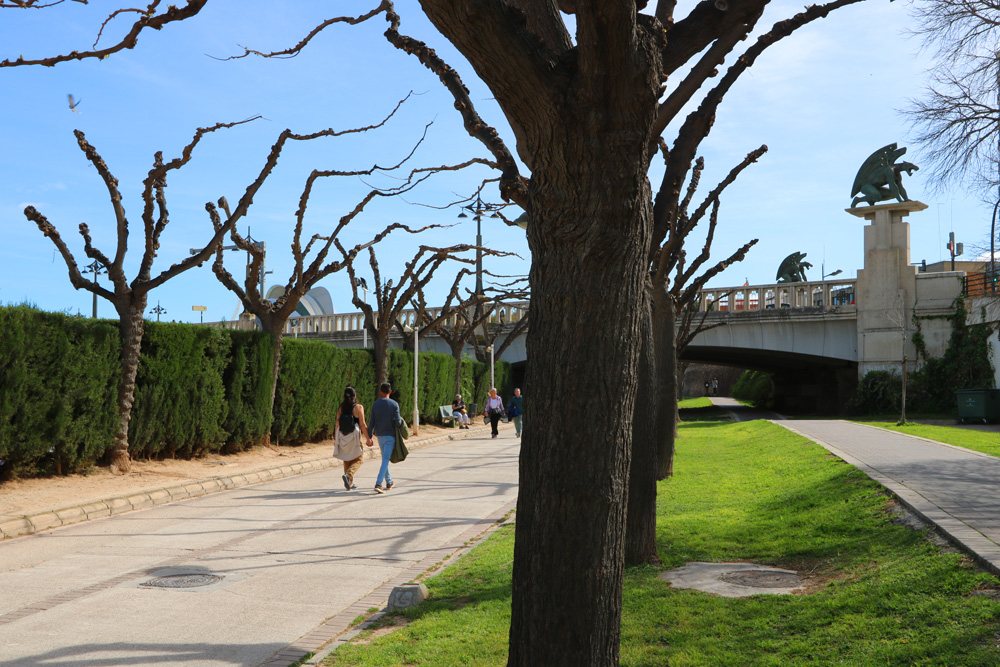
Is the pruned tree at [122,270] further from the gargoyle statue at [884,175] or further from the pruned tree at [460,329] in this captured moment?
the gargoyle statue at [884,175]

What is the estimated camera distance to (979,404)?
88.2 ft

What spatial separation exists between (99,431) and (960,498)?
39.6ft

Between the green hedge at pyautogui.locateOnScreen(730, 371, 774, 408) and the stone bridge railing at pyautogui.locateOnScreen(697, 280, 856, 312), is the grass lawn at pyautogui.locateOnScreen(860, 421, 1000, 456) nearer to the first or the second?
the stone bridge railing at pyautogui.locateOnScreen(697, 280, 856, 312)

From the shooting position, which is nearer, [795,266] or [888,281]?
[888,281]

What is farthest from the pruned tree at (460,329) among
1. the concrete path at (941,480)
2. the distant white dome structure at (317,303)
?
the distant white dome structure at (317,303)

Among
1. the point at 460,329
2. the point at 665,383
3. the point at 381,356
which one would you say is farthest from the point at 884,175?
the point at 665,383

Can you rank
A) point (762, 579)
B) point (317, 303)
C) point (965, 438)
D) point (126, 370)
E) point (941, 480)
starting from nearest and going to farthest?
point (762, 579) < point (941, 480) < point (126, 370) < point (965, 438) < point (317, 303)

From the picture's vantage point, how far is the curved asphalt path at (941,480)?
6.64 m

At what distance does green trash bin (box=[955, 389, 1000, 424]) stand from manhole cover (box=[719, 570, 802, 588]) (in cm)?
2339

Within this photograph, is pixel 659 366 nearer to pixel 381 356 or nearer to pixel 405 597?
pixel 405 597

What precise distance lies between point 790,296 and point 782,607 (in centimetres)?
3566

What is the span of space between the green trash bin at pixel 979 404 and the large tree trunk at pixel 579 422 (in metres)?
27.3

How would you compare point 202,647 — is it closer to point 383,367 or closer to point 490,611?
point 490,611

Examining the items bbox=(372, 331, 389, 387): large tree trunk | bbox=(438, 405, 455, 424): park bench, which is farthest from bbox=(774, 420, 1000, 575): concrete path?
Result: bbox=(438, 405, 455, 424): park bench
